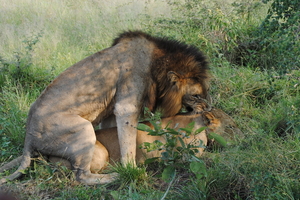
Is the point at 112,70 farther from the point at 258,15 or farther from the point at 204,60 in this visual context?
the point at 258,15

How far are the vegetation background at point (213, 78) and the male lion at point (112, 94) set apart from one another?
28 centimetres

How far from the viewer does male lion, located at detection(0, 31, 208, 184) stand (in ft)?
13.6

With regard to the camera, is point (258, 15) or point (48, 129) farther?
point (258, 15)

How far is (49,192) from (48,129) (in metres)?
0.69

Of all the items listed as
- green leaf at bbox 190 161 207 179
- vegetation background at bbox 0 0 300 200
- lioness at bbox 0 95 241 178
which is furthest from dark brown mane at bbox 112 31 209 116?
green leaf at bbox 190 161 207 179

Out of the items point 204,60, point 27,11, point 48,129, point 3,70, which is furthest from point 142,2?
point 48,129

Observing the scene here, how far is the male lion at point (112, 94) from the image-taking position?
4.16 m

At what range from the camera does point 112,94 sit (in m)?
4.41

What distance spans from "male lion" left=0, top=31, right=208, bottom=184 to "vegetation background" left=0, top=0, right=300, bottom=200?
278mm

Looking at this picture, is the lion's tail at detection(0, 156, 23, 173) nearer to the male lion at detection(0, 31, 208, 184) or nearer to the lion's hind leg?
the male lion at detection(0, 31, 208, 184)

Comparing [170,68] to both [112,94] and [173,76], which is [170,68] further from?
[112,94]

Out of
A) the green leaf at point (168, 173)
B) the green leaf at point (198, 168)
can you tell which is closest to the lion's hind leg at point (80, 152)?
the green leaf at point (168, 173)

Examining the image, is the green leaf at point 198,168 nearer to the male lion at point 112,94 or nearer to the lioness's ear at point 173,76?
the male lion at point 112,94

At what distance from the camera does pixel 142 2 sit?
1035cm
